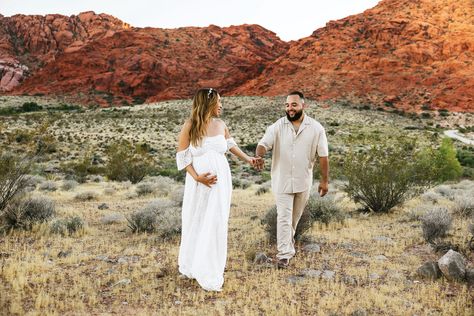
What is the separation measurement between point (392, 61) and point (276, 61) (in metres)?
21.9

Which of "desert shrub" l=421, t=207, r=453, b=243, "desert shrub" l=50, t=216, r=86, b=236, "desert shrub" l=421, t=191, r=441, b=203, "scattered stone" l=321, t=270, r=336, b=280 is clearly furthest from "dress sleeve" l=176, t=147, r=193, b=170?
"desert shrub" l=421, t=191, r=441, b=203

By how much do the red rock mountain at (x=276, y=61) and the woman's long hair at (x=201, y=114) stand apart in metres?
64.8

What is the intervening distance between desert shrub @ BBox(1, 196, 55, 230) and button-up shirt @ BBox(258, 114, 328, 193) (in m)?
4.68

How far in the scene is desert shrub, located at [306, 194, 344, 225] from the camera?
859 centimetres

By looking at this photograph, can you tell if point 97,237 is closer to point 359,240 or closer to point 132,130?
point 359,240

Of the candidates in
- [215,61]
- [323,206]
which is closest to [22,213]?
[323,206]

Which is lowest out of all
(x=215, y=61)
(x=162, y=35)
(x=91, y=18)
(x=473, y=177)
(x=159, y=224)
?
(x=473, y=177)

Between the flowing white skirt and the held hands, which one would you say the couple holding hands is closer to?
the flowing white skirt

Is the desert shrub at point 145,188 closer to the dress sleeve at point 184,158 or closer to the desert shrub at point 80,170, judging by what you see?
the desert shrub at point 80,170

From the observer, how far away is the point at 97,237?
7.54 m

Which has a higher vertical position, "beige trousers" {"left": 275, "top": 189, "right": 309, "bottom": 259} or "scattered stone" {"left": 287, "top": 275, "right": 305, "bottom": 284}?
"beige trousers" {"left": 275, "top": 189, "right": 309, "bottom": 259}

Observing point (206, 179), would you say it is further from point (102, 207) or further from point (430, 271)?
point (102, 207)

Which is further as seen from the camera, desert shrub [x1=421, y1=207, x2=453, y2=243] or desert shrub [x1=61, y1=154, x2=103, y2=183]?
desert shrub [x1=61, y1=154, x2=103, y2=183]

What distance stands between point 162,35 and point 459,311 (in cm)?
10719
